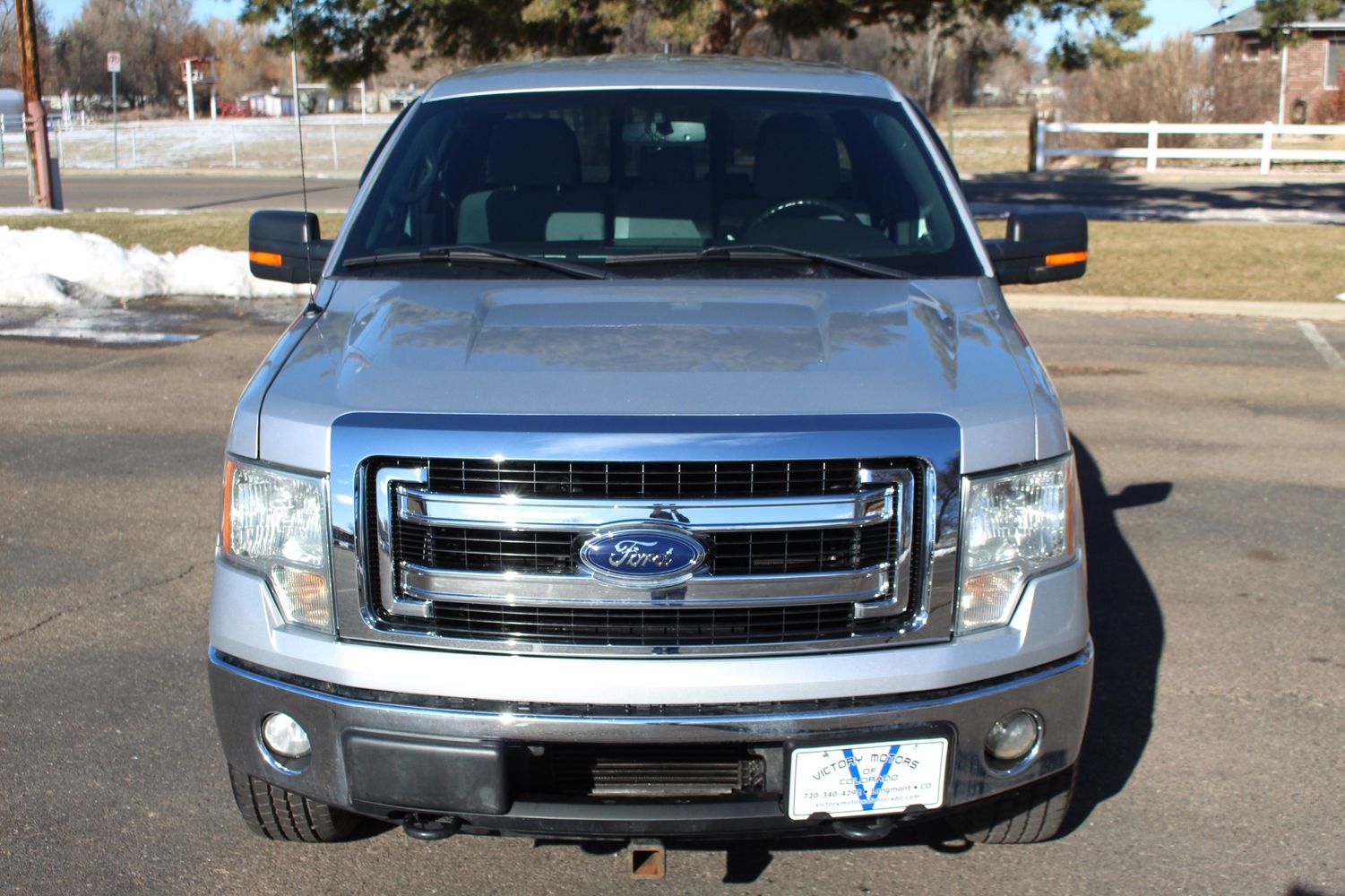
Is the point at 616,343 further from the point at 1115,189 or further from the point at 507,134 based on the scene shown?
the point at 1115,189

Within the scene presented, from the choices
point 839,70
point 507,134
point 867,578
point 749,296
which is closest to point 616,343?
point 749,296

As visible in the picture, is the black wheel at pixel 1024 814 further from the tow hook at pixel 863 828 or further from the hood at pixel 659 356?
the hood at pixel 659 356

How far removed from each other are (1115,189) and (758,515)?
22602mm

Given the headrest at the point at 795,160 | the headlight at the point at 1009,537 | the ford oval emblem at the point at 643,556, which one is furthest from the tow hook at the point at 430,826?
the headrest at the point at 795,160

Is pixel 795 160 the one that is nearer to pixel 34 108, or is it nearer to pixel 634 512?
pixel 634 512

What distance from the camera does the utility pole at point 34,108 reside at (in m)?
19.4

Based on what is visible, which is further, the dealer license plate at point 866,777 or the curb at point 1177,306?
the curb at point 1177,306

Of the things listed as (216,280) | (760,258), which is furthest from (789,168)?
(216,280)

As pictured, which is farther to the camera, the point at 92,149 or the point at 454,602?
the point at 92,149

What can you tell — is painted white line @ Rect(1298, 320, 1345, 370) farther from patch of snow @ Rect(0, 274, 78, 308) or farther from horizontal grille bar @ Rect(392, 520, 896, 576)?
patch of snow @ Rect(0, 274, 78, 308)

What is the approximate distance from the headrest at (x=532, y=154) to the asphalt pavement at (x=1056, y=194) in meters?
14.2

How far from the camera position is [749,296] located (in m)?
3.53

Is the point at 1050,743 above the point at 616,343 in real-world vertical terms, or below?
below

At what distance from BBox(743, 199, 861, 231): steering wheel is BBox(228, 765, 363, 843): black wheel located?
2.05 metres
